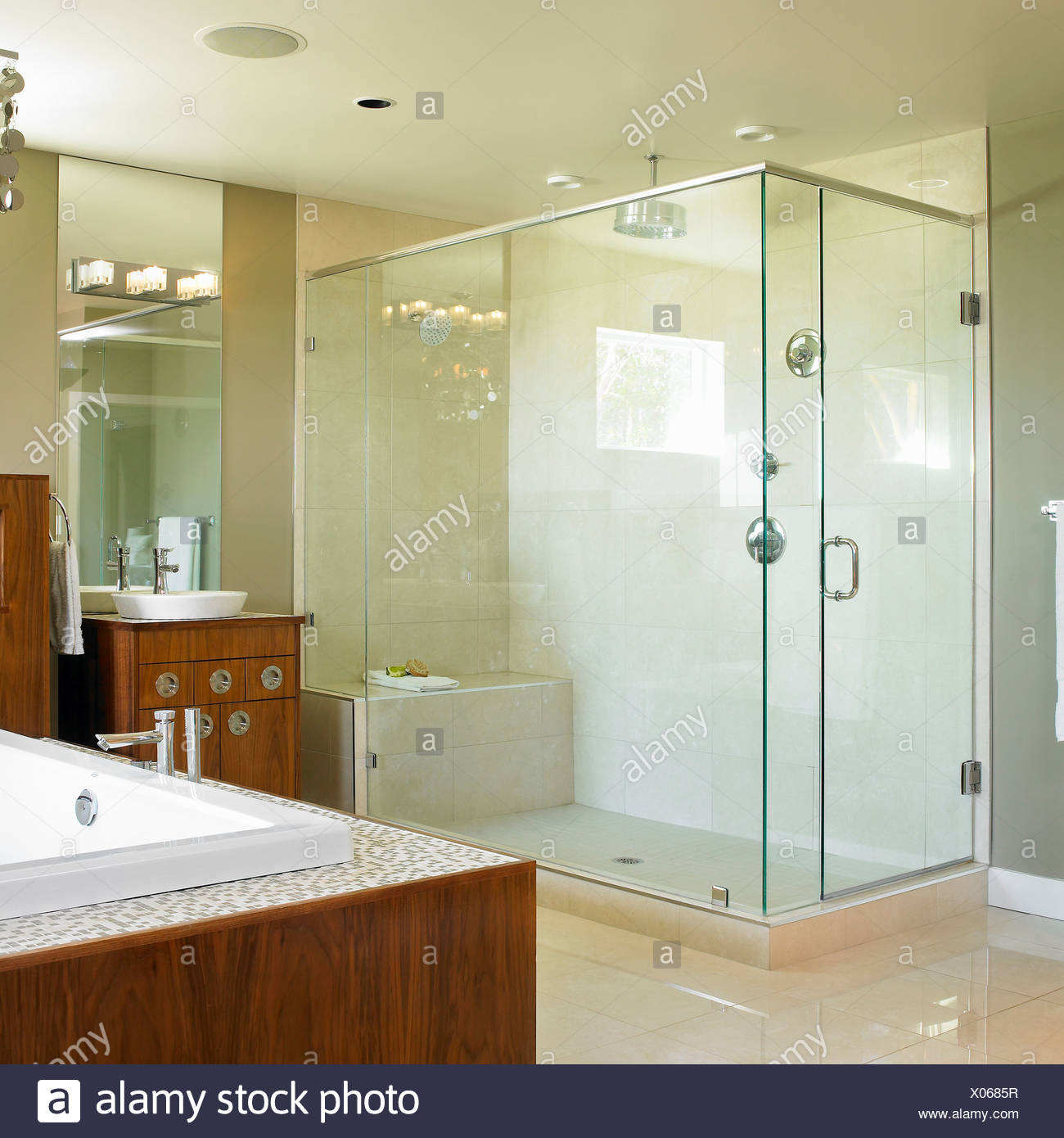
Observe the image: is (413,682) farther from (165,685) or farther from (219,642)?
(165,685)

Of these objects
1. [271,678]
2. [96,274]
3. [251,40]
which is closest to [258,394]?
[96,274]

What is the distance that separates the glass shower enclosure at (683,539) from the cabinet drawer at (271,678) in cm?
33

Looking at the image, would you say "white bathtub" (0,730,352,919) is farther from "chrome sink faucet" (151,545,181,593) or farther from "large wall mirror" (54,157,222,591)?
"large wall mirror" (54,157,222,591)

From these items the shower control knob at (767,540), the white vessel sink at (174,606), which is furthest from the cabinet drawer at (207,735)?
the shower control knob at (767,540)

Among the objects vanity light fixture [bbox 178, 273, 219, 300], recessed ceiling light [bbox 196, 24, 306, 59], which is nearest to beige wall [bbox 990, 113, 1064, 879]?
recessed ceiling light [bbox 196, 24, 306, 59]

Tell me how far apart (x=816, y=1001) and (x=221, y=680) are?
217 cm

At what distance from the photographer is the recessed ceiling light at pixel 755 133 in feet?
13.0

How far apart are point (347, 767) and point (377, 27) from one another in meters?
2.49

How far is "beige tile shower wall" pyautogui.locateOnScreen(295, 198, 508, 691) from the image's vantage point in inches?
164

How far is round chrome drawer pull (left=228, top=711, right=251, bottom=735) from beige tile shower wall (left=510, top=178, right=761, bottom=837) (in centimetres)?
93

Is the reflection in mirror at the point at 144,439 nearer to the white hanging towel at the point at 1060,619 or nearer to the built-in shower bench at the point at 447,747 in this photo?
the built-in shower bench at the point at 447,747

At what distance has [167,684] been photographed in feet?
13.1
